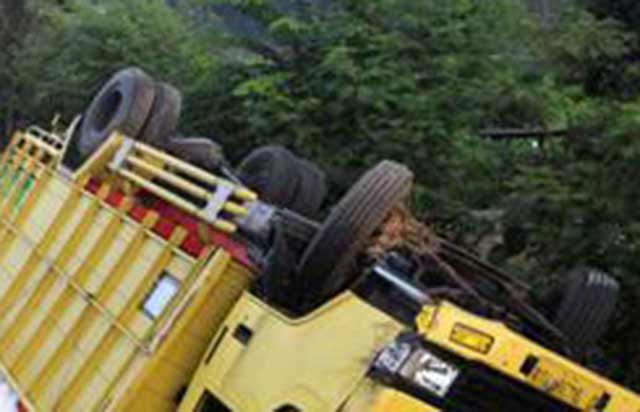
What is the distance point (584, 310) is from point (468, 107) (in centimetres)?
559

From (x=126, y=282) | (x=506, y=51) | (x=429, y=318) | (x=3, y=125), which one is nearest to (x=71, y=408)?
(x=126, y=282)

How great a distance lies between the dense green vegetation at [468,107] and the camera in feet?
25.8

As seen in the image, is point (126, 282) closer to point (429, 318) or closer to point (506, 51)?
point (429, 318)

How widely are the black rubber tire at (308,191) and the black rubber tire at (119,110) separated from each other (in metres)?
→ 1.38

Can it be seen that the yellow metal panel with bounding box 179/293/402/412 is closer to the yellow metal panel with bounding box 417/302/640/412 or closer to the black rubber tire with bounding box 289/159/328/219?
the yellow metal panel with bounding box 417/302/640/412

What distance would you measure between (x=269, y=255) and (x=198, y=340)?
522 mm

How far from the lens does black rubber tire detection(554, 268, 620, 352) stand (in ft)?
18.5

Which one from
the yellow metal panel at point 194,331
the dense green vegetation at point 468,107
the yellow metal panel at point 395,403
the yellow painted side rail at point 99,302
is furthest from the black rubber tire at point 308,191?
the yellow metal panel at point 395,403

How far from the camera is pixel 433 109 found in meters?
10.9

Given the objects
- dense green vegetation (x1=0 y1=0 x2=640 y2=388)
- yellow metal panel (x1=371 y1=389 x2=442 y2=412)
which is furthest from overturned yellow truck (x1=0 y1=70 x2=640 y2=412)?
dense green vegetation (x1=0 y1=0 x2=640 y2=388)

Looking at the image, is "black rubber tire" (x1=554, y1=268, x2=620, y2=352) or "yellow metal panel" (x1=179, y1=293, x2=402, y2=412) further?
"black rubber tire" (x1=554, y1=268, x2=620, y2=352)

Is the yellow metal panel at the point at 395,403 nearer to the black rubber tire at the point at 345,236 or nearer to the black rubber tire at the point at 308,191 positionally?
the black rubber tire at the point at 345,236

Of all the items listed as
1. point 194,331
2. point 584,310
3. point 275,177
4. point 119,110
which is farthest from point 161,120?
point 584,310

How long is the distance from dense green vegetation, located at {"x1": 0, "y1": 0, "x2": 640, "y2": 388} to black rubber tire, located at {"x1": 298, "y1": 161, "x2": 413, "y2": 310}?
280cm
